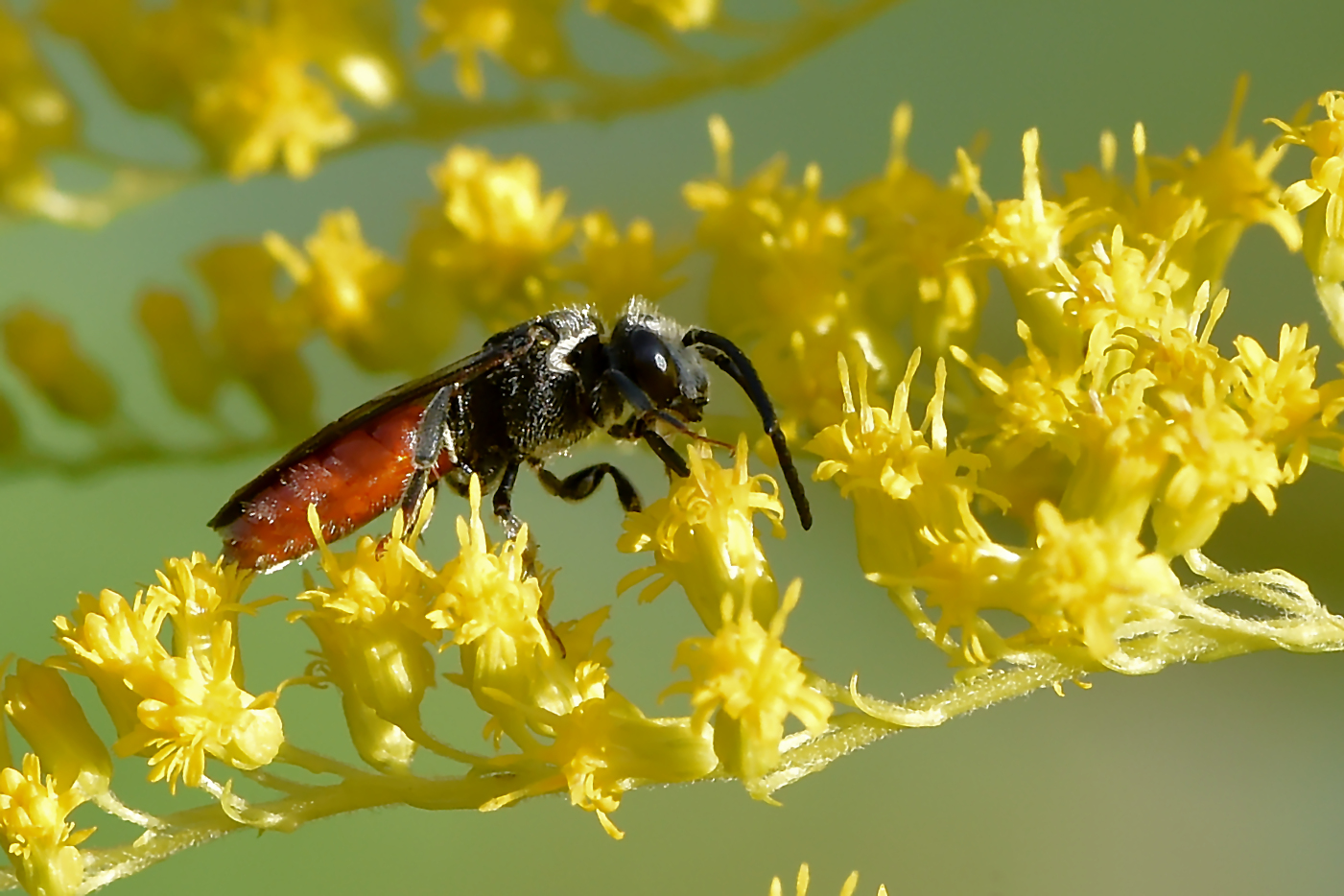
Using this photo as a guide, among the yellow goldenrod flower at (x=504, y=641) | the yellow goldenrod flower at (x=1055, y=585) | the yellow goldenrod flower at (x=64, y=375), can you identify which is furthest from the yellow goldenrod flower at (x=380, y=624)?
the yellow goldenrod flower at (x=64, y=375)

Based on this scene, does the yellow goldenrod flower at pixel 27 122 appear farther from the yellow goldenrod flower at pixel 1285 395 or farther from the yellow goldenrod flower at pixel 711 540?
the yellow goldenrod flower at pixel 1285 395

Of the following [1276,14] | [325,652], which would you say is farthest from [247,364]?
[1276,14]

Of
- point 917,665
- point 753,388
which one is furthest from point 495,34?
point 917,665

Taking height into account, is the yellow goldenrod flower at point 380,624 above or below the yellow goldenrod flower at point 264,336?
below

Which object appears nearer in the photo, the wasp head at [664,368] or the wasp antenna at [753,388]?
the wasp antenna at [753,388]

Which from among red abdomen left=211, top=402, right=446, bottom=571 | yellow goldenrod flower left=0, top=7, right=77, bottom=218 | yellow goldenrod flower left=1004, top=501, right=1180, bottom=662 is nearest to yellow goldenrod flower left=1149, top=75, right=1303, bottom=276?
yellow goldenrod flower left=1004, top=501, right=1180, bottom=662

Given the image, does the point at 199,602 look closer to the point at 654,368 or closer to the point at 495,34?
the point at 654,368

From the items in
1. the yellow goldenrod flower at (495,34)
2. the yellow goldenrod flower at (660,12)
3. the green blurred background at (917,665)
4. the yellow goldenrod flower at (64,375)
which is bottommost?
the green blurred background at (917,665)

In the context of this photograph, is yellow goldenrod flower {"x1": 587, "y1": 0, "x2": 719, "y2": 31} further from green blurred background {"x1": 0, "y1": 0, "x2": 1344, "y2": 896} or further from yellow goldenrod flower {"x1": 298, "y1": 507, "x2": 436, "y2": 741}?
yellow goldenrod flower {"x1": 298, "y1": 507, "x2": 436, "y2": 741}
